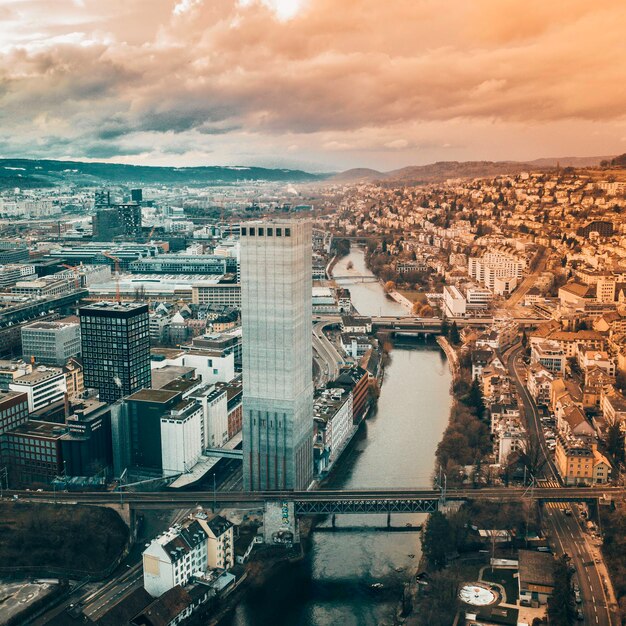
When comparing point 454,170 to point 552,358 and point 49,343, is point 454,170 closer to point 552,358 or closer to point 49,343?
point 552,358

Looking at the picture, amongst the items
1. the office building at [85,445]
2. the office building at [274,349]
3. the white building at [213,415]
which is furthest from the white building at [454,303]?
the office building at [85,445]

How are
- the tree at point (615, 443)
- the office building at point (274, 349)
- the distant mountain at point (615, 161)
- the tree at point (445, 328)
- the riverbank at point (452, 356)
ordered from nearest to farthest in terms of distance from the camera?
1. the office building at point (274, 349)
2. the tree at point (615, 443)
3. the riverbank at point (452, 356)
4. the tree at point (445, 328)
5. the distant mountain at point (615, 161)

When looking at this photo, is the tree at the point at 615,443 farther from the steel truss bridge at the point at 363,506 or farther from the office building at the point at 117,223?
the office building at the point at 117,223

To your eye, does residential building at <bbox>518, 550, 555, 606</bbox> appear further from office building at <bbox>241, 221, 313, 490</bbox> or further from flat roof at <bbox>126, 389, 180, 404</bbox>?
flat roof at <bbox>126, 389, 180, 404</bbox>

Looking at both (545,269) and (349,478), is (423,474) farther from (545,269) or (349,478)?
(545,269)

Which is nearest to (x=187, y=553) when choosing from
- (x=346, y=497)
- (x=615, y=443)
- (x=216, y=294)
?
(x=346, y=497)

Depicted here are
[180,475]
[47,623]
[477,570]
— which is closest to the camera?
[47,623]

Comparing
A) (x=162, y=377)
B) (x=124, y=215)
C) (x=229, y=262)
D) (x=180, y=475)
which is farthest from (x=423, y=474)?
(x=124, y=215)

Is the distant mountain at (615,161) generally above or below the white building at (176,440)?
above
